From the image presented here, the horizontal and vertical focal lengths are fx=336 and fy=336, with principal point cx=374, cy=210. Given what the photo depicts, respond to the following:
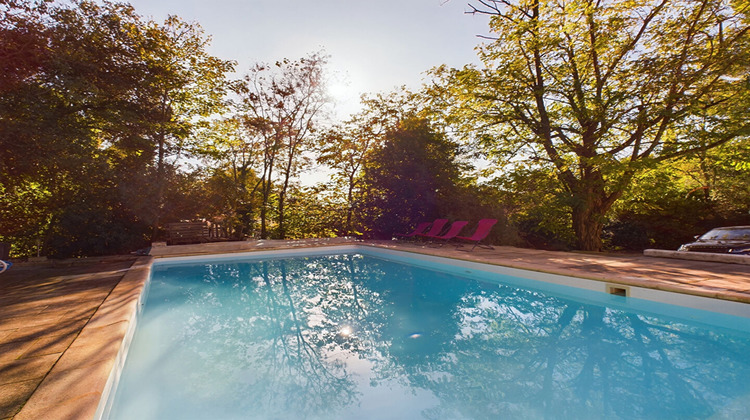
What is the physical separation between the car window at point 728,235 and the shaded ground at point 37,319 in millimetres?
9606

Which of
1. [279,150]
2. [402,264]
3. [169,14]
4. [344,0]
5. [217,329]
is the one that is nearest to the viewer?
[217,329]

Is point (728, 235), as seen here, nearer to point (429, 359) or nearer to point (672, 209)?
point (672, 209)

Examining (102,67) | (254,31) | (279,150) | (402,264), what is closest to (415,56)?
(254,31)

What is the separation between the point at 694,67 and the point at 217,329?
443 inches

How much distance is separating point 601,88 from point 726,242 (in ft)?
16.4

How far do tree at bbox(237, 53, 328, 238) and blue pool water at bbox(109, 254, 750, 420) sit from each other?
327 inches

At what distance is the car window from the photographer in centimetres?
619

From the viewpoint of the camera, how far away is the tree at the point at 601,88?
26.0 feet

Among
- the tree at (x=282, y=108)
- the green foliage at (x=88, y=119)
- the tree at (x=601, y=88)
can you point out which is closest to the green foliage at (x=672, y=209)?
the tree at (x=601, y=88)

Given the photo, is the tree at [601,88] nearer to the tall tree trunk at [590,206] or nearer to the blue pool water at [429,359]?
the tall tree trunk at [590,206]

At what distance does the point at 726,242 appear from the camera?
6.26 metres

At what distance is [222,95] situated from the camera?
11320 mm

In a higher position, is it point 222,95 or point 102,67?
point 222,95

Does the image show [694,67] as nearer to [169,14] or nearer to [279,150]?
[279,150]
